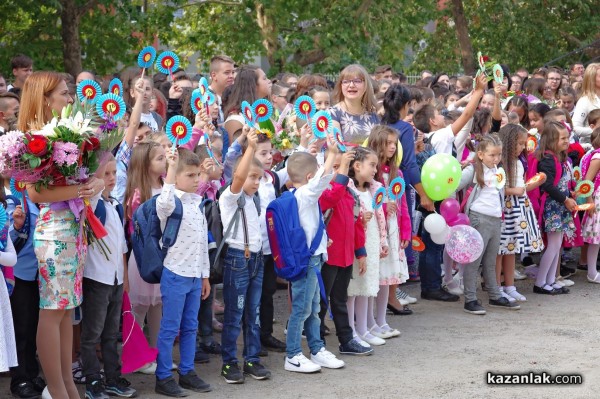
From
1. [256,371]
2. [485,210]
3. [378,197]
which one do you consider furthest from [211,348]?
[485,210]

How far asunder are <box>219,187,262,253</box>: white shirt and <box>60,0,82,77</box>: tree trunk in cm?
895

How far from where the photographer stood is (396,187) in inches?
331

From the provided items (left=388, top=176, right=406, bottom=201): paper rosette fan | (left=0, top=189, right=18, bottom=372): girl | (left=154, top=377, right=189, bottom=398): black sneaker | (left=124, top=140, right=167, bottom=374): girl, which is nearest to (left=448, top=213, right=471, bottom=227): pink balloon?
(left=388, top=176, right=406, bottom=201): paper rosette fan

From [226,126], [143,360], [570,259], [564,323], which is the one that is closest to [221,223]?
[143,360]

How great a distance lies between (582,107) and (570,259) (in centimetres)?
212

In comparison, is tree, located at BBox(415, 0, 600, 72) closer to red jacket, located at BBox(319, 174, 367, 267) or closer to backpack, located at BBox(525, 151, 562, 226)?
backpack, located at BBox(525, 151, 562, 226)

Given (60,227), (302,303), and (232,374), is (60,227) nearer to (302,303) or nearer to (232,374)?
(232,374)

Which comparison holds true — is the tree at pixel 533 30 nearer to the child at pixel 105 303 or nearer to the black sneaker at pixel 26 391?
the child at pixel 105 303

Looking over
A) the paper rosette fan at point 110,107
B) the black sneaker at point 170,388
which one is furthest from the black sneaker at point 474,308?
the paper rosette fan at point 110,107

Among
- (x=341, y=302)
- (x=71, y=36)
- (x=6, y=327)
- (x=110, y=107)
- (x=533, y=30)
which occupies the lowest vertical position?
(x=341, y=302)

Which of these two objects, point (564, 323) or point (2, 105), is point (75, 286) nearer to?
point (2, 105)

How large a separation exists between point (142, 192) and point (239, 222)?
0.74 metres

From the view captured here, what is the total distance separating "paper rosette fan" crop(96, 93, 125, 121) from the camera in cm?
681

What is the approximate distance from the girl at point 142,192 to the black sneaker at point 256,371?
677 mm
